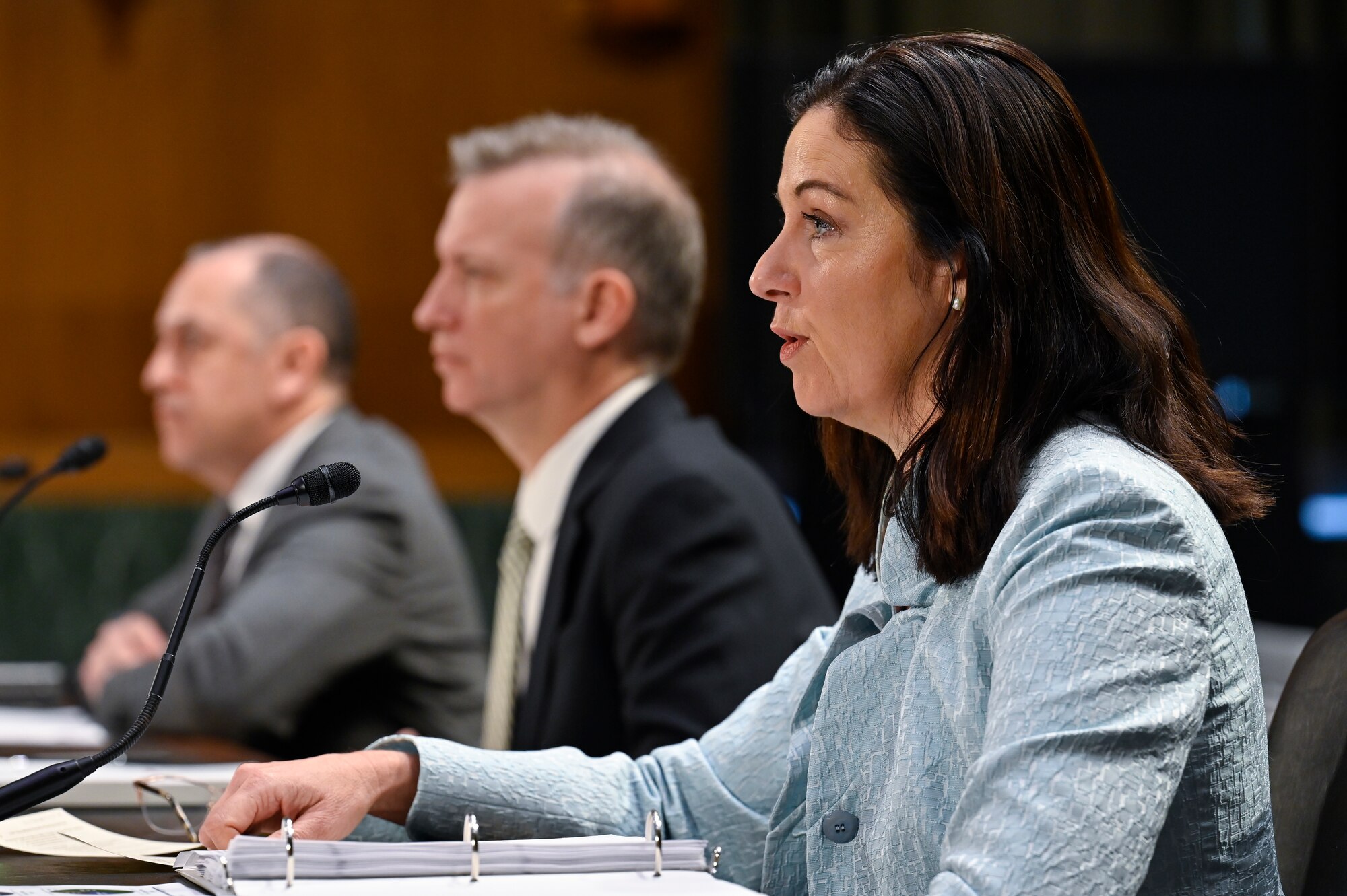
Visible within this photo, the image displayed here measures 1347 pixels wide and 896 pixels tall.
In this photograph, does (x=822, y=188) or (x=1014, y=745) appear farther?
(x=822, y=188)

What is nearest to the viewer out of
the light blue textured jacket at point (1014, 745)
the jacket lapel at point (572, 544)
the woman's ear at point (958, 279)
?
the light blue textured jacket at point (1014, 745)

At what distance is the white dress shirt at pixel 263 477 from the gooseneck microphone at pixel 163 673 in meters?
1.71

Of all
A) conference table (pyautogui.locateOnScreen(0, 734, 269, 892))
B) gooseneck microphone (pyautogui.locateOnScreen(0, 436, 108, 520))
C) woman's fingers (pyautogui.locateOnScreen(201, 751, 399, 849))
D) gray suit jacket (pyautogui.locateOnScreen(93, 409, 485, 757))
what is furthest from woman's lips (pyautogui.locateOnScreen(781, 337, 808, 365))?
gray suit jacket (pyautogui.locateOnScreen(93, 409, 485, 757))

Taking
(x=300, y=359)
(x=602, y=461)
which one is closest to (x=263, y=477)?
(x=300, y=359)

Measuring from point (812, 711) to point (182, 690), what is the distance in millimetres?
1589

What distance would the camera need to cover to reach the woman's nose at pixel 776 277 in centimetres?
122

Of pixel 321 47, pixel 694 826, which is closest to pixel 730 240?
pixel 321 47

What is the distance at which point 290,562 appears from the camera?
270 cm

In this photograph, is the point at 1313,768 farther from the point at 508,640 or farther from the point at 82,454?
the point at 82,454

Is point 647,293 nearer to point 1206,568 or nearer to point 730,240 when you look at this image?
point 1206,568

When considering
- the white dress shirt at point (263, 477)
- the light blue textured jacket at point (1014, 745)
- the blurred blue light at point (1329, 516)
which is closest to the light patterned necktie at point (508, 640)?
the white dress shirt at point (263, 477)

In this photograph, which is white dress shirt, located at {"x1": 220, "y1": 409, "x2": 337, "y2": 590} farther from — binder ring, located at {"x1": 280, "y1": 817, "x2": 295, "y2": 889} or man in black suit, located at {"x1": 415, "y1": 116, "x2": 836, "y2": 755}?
binder ring, located at {"x1": 280, "y1": 817, "x2": 295, "y2": 889}

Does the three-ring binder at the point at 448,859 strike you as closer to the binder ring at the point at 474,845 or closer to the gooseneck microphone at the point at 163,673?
the binder ring at the point at 474,845

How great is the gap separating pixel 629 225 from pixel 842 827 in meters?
1.41
